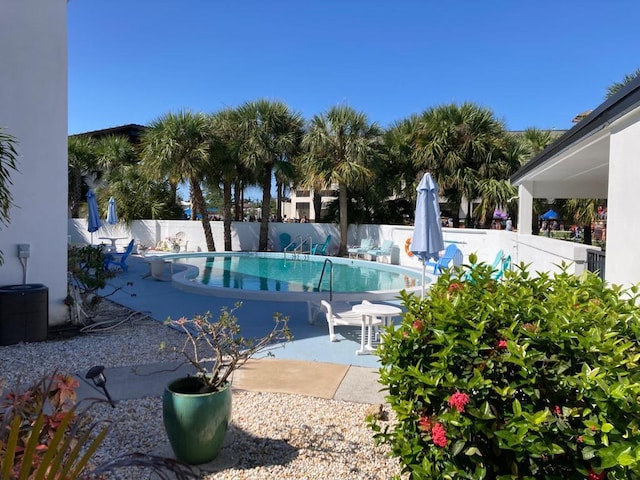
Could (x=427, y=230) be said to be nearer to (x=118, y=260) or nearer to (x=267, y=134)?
(x=118, y=260)

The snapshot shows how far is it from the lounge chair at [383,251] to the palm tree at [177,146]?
338 inches

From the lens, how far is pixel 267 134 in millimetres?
21891

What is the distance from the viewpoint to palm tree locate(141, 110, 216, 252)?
1988 cm

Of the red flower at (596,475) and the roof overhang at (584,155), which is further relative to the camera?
the roof overhang at (584,155)

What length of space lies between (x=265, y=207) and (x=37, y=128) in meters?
16.5

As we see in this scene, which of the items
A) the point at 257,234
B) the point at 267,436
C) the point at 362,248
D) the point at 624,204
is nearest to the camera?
the point at 267,436

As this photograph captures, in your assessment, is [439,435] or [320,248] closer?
[439,435]

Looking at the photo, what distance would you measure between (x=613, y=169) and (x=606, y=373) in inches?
146

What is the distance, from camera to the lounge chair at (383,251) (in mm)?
20375

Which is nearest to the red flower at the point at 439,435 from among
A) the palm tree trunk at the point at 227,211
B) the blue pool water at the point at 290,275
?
the blue pool water at the point at 290,275

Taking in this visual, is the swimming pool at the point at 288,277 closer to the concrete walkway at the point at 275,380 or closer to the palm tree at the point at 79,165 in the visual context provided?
the concrete walkway at the point at 275,380

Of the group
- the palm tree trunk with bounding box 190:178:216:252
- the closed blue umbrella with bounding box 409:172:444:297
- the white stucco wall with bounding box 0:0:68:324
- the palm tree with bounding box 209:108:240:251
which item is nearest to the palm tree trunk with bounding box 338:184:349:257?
the palm tree with bounding box 209:108:240:251

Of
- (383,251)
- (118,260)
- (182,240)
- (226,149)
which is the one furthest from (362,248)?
(118,260)

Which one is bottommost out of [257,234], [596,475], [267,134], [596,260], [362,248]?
[596,475]
